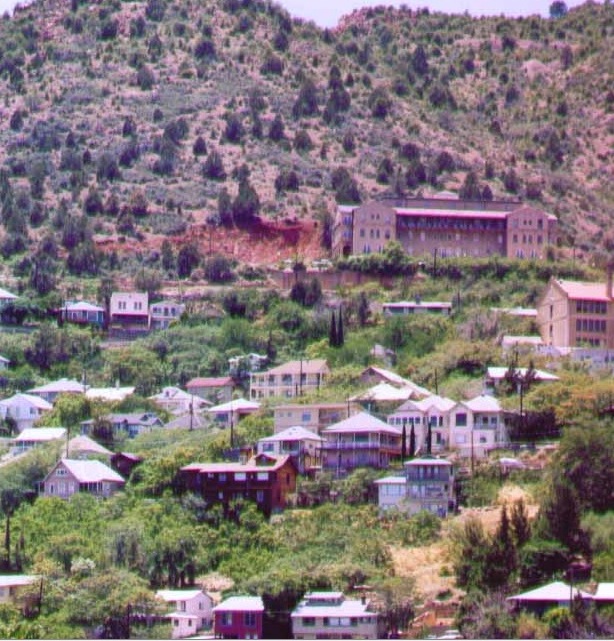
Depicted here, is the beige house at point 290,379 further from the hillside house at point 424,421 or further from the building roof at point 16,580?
the building roof at point 16,580

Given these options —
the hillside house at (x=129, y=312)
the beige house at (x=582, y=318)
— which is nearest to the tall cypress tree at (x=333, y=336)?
the beige house at (x=582, y=318)

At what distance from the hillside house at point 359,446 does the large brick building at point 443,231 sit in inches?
1571

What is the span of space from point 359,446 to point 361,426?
1.26m

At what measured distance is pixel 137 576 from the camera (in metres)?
111

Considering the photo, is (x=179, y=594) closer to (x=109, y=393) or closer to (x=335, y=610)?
(x=335, y=610)

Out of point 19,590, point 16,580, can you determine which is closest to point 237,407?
point 16,580

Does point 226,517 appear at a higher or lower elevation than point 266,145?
lower

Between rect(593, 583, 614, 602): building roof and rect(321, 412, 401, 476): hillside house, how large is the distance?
74.3 ft

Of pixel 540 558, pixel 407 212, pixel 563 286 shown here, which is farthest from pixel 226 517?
pixel 407 212

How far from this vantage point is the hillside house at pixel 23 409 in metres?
141

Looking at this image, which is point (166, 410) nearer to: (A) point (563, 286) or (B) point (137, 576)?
(A) point (563, 286)

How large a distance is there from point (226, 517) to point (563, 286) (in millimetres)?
34580

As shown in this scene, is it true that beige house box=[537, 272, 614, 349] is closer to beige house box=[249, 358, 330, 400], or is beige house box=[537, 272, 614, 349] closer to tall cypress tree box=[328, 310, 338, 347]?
tall cypress tree box=[328, 310, 338, 347]

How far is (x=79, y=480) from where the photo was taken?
124562 mm
